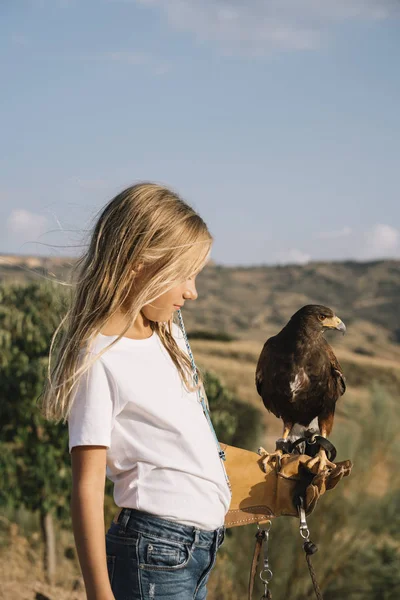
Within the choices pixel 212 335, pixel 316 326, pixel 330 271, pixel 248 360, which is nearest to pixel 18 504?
pixel 316 326

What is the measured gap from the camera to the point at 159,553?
2.05 meters

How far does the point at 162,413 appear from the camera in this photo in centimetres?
214

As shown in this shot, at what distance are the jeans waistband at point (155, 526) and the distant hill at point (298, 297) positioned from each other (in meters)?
53.5

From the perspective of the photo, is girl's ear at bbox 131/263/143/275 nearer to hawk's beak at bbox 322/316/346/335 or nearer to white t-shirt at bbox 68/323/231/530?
white t-shirt at bbox 68/323/231/530

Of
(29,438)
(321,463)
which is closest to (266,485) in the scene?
(321,463)

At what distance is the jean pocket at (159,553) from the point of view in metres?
2.04

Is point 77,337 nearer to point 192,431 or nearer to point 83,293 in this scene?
point 83,293

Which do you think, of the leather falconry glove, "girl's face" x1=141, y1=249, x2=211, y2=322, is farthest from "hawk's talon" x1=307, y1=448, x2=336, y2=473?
"girl's face" x1=141, y1=249, x2=211, y2=322

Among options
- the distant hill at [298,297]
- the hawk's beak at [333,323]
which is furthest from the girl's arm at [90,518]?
the distant hill at [298,297]

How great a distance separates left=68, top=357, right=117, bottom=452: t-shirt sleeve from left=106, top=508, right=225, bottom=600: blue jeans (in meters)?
0.26

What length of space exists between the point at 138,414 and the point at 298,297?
74.2 m

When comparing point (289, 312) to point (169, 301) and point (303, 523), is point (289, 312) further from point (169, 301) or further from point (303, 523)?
point (169, 301)

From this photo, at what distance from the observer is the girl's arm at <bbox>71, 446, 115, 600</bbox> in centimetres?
195

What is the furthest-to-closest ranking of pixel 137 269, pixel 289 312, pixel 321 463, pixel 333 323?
pixel 289 312, pixel 333 323, pixel 321 463, pixel 137 269
